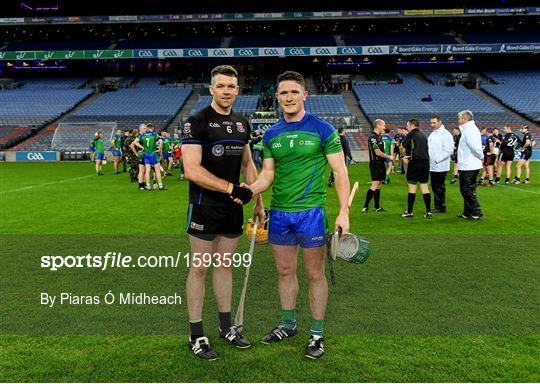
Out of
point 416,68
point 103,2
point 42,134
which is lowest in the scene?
point 42,134

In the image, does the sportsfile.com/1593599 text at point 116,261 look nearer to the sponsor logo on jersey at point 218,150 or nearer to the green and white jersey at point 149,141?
the sponsor logo on jersey at point 218,150

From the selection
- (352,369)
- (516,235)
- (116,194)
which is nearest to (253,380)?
(352,369)

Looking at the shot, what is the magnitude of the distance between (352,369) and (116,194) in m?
11.4

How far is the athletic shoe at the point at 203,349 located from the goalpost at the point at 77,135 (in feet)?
95.5

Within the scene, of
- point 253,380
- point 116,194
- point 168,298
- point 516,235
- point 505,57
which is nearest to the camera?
point 253,380

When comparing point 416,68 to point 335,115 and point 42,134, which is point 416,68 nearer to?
point 335,115

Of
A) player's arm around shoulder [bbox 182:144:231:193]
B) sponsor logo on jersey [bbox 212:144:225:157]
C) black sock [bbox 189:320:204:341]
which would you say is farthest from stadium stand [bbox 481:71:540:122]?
black sock [bbox 189:320:204:341]

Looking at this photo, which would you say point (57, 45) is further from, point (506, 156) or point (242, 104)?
point (506, 156)

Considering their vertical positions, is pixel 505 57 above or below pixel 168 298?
above

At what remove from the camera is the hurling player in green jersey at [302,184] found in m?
3.69

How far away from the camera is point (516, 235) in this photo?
7867 mm

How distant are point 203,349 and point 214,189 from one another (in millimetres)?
1336

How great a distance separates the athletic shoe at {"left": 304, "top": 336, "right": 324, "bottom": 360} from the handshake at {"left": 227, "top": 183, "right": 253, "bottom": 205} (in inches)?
51.5

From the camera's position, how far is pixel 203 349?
12.1 ft
